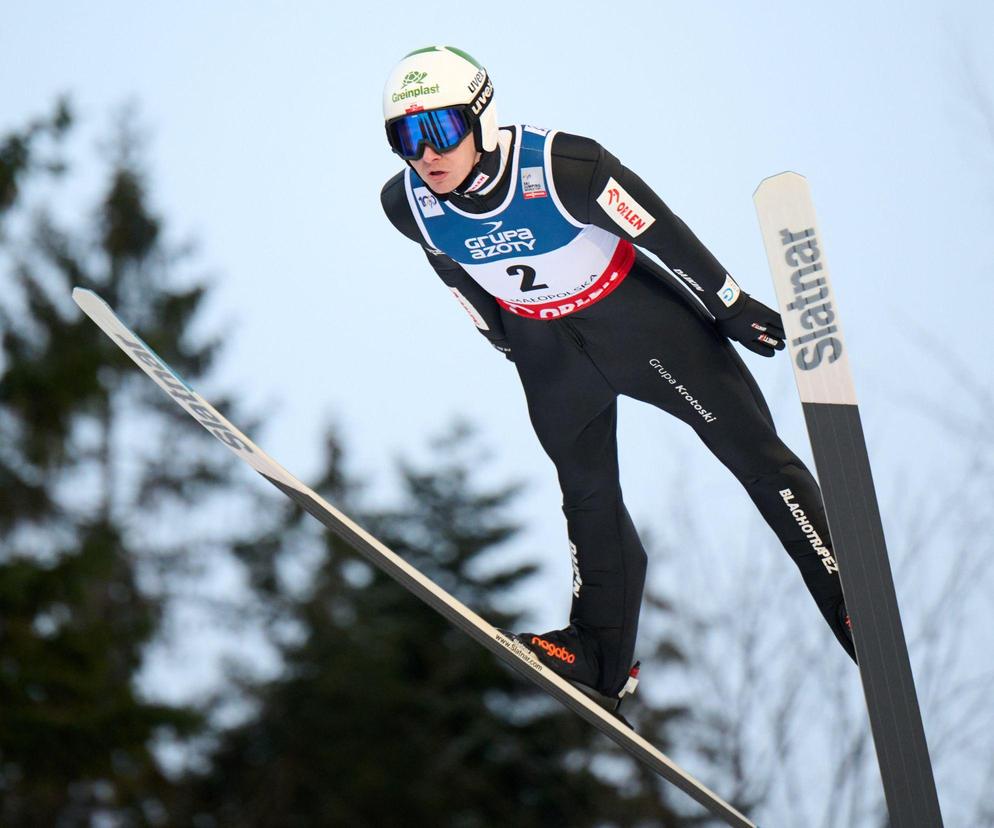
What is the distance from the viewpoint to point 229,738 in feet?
62.2

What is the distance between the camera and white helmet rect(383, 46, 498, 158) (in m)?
3.37

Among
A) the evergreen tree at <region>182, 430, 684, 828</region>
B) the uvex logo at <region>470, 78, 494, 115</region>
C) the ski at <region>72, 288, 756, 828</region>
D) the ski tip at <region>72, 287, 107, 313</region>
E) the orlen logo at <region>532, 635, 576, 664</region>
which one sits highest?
the evergreen tree at <region>182, 430, 684, 828</region>

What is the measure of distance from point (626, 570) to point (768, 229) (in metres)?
1.19

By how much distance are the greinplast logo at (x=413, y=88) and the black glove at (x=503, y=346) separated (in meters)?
0.81

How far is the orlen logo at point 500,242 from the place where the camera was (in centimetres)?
352

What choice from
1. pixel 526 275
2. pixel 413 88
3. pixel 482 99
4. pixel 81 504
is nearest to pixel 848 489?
pixel 526 275

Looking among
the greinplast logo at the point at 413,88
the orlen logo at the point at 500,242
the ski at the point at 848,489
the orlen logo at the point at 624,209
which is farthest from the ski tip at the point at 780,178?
the greinplast logo at the point at 413,88

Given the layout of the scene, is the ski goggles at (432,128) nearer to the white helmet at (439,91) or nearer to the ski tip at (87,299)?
the white helmet at (439,91)

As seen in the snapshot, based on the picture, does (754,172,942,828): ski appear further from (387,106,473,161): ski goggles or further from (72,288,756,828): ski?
(387,106,473,161): ski goggles

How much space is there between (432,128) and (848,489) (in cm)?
127

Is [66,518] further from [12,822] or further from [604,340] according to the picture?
[604,340]

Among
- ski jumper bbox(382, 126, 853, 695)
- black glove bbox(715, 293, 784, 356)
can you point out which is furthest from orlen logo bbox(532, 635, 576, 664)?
black glove bbox(715, 293, 784, 356)

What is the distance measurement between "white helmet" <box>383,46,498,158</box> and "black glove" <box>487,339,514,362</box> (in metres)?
0.65

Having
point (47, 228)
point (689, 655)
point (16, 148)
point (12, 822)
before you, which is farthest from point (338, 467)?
point (689, 655)
